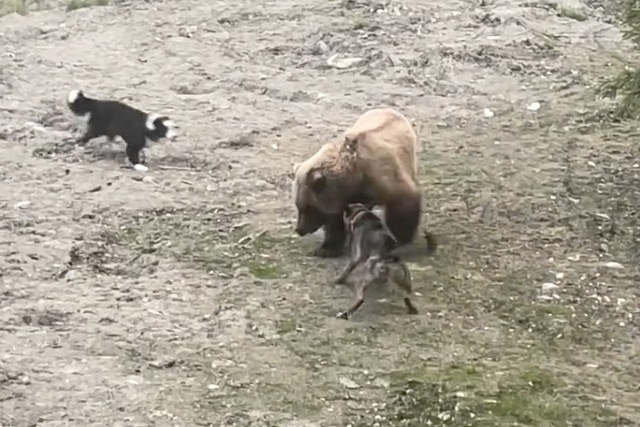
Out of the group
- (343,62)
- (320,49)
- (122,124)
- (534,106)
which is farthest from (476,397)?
(320,49)

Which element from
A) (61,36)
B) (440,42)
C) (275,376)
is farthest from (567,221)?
(61,36)

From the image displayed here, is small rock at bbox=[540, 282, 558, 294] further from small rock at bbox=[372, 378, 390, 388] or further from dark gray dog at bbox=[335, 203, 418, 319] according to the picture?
small rock at bbox=[372, 378, 390, 388]

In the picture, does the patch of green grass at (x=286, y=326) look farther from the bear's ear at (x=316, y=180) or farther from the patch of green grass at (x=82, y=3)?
the patch of green grass at (x=82, y=3)

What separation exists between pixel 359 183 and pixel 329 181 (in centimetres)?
17

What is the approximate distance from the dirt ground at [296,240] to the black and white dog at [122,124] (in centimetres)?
17

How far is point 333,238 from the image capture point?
7121 millimetres

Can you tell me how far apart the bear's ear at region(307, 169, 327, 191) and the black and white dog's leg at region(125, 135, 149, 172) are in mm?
2019

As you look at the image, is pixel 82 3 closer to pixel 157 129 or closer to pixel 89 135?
pixel 89 135

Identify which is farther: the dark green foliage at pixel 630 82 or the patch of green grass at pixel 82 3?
the patch of green grass at pixel 82 3

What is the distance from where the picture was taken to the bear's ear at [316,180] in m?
6.78

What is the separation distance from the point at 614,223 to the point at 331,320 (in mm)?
2282

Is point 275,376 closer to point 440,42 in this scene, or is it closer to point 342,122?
point 342,122

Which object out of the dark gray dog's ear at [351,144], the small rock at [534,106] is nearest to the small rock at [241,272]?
the dark gray dog's ear at [351,144]

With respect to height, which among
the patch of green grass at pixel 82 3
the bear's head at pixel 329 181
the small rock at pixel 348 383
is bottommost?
the patch of green grass at pixel 82 3
